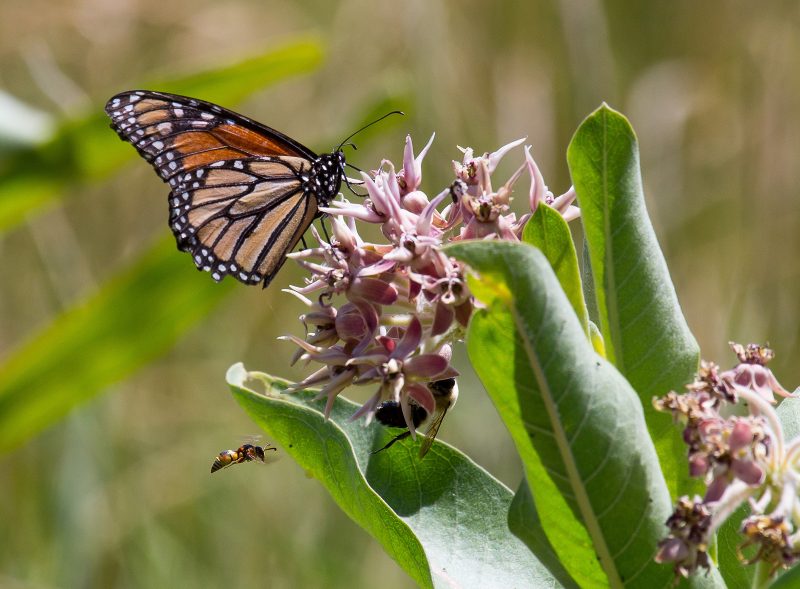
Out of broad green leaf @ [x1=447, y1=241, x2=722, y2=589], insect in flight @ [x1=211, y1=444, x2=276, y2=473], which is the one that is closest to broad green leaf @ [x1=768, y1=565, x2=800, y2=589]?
broad green leaf @ [x1=447, y1=241, x2=722, y2=589]

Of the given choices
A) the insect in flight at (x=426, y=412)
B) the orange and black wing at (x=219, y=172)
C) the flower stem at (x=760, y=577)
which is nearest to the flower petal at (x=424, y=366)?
the insect in flight at (x=426, y=412)

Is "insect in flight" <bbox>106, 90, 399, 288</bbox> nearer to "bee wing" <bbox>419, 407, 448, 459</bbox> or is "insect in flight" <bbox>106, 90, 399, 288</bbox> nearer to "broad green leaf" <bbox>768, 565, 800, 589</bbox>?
"bee wing" <bbox>419, 407, 448, 459</bbox>

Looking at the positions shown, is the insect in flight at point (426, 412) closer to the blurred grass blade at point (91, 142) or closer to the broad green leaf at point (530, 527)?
the broad green leaf at point (530, 527)

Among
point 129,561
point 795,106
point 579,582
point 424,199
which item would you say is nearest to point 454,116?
point 795,106

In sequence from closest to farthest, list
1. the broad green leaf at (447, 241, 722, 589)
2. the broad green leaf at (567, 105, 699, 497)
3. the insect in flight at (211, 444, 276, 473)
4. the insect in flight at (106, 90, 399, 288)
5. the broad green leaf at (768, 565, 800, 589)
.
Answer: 1. the broad green leaf at (768, 565, 800, 589)
2. the broad green leaf at (447, 241, 722, 589)
3. the broad green leaf at (567, 105, 699, 497)
4. the insect in flight at (211, 444, 276, 473)
5. the insect in flight at (106, 90, 399, 288)

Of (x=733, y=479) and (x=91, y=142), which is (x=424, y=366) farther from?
(x=91, y=142)

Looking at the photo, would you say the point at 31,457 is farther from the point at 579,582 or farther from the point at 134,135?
the point at 579,582
